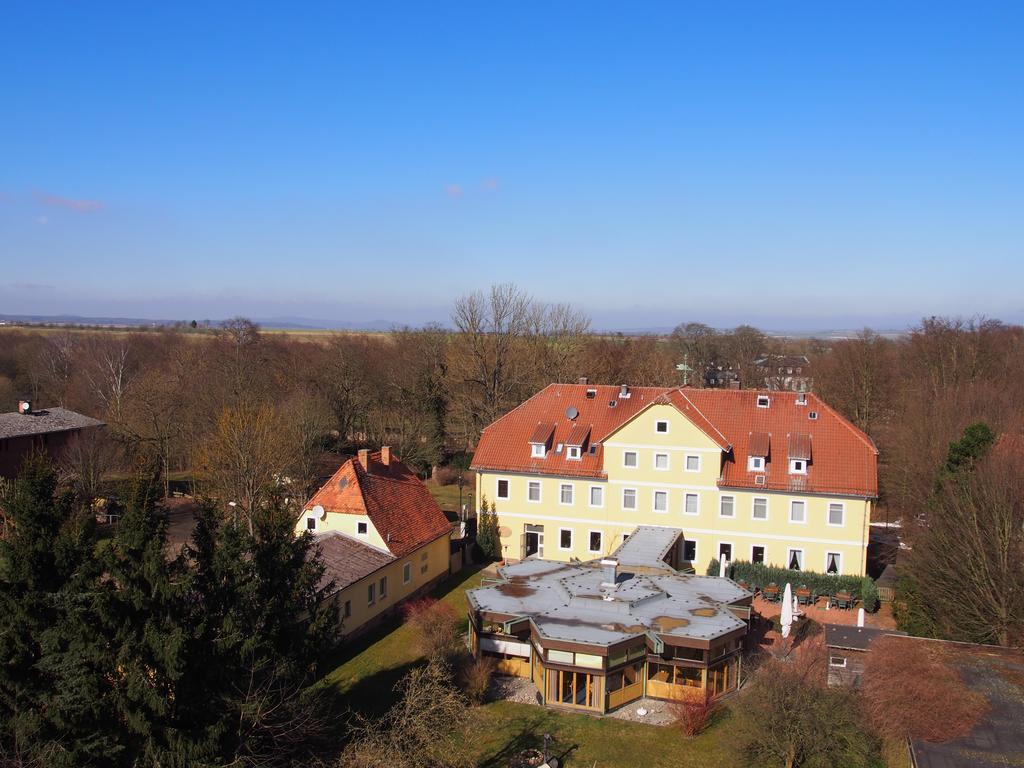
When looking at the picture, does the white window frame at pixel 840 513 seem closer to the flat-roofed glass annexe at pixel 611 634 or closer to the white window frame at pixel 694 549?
the white window frame at pixel 694 549

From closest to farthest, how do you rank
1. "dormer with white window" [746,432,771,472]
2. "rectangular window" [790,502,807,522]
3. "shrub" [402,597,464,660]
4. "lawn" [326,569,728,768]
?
"lawn" [326,569,728,768] < "shrub" [402,597,464,660] < "rectangular window" [790,502,807,522] < "dormer with white window" [746,432,771,472]

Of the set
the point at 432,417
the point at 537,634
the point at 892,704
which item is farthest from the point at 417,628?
the point at 432,417

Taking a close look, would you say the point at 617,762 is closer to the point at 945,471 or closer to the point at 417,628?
the point at 417,628

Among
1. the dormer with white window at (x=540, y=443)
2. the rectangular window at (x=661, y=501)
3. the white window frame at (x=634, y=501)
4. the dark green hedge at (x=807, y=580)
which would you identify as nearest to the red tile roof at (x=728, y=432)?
the dormer with white window at (x=540, y=443)

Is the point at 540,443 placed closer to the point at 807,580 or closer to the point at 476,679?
the point at 807,580

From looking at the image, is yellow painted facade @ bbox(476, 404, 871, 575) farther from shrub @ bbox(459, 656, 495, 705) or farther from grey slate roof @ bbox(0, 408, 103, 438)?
grey slate roof @ bbox(0, 408, 103, 438)

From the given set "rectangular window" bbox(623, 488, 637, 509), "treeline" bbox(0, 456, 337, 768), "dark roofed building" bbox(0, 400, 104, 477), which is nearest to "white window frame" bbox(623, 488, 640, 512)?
"rectangular window" bbox(623, 488, 637, 509)
